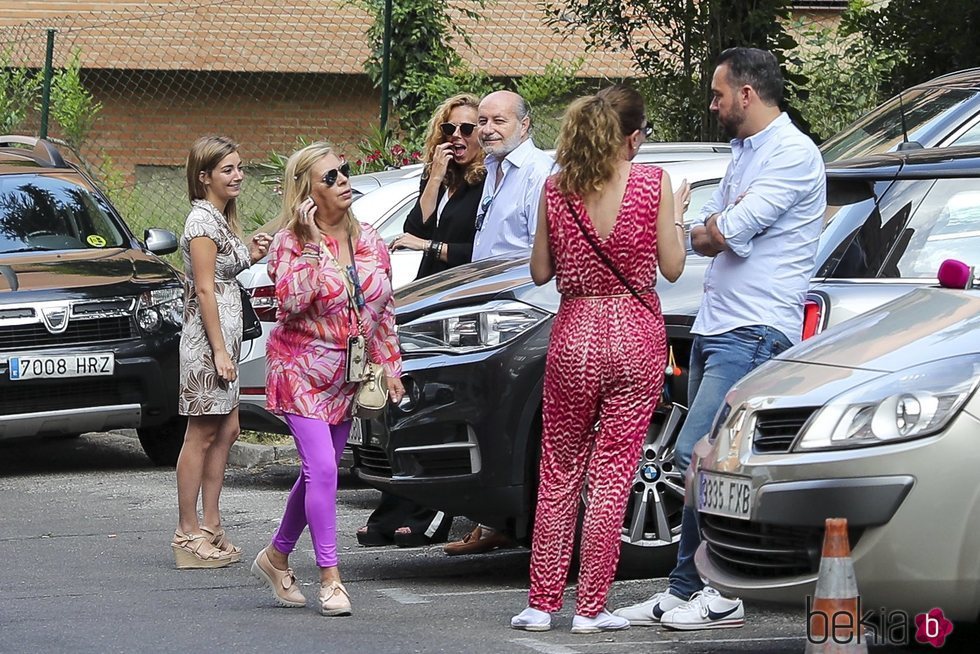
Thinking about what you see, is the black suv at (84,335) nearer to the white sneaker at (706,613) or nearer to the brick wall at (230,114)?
the white sneaker at (706,613)

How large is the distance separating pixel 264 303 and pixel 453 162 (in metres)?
1.59

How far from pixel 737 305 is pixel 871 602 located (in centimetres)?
143

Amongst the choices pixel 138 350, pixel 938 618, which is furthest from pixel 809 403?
pixel 138 350

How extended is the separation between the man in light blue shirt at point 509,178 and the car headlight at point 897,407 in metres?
2.82

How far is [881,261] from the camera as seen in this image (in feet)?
20.1

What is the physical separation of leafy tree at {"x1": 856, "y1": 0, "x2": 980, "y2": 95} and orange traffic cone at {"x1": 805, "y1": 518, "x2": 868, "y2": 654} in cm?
833

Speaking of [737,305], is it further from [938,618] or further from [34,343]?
[34,343]

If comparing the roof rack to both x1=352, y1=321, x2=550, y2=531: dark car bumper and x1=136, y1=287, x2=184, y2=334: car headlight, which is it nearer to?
x1=136, y1=287, x2=184, y2=334: car headlight

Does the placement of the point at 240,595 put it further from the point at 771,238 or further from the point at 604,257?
the point at 771,238

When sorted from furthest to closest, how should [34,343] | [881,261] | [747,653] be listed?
[34,343] → [881,261] → [747,653]

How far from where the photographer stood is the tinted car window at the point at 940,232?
6.01 metres

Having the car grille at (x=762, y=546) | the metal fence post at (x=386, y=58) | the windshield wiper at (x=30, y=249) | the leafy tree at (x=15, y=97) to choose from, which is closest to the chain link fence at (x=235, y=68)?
the leafy tree at (x=15, y=97)

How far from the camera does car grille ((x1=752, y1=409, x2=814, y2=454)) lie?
4.83 m

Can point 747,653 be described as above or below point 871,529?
below
